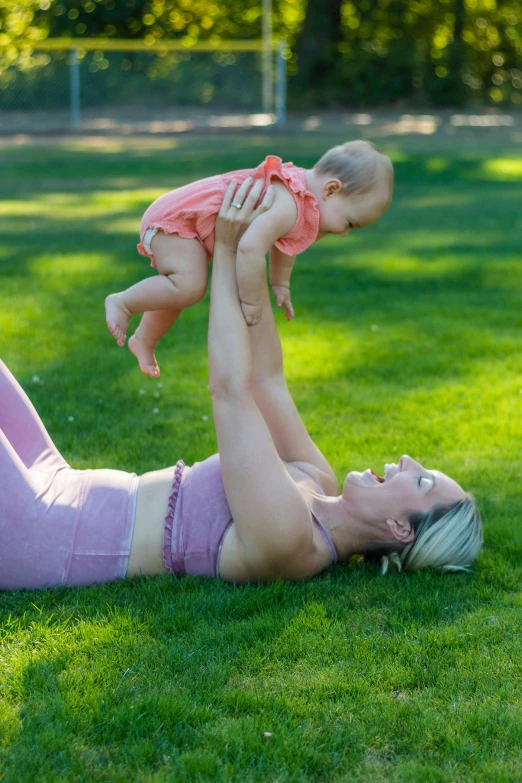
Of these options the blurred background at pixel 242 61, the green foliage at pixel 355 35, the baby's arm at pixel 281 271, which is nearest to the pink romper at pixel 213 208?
the baby's arm at pixel 281 271

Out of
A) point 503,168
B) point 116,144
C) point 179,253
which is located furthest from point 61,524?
point 116,144

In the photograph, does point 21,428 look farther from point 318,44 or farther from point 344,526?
point 318,44

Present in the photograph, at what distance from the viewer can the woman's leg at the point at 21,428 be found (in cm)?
361

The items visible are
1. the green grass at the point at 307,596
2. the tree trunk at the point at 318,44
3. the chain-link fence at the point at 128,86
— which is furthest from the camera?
the tree trunk at the point at 318,44

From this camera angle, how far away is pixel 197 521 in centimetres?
339

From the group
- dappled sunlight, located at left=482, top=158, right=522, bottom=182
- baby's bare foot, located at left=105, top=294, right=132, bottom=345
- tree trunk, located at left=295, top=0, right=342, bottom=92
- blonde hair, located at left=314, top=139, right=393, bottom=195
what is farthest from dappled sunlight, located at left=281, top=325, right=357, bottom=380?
tree trunk, located at left=295, top=0, right=342, bottom=92

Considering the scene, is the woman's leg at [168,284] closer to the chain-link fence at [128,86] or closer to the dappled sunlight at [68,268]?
the dappled sunlight at [68,268]

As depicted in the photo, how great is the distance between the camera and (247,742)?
2631mm

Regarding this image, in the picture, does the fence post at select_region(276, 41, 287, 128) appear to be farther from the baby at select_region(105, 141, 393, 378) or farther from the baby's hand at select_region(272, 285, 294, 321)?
the baby at select_region(105, 141, 393, 378)

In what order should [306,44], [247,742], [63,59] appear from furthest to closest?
[306,44] < [63,59] < [247,742]

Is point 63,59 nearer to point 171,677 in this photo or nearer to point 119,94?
point 119,94

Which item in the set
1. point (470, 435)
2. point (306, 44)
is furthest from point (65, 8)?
point (470, 435)

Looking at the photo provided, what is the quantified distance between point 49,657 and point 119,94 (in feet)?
79.6

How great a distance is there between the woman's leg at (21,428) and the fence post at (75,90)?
22367 mm
